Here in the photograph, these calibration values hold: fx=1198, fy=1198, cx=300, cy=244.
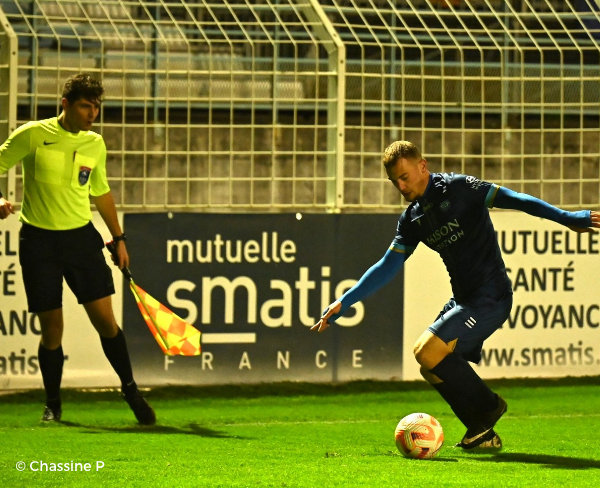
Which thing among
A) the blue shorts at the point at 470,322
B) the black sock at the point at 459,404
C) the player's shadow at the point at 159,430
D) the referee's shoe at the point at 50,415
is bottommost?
the player's shadow at the point at 159,430

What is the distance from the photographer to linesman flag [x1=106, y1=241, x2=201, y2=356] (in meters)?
6.92

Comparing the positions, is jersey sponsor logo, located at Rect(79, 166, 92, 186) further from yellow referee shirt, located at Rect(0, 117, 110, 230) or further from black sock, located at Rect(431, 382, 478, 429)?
black sock, located at Rect(431, 382, 478, 429)

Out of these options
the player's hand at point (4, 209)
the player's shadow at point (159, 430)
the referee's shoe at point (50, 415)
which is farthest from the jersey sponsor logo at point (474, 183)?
the referee's shoe at point (50, 415)

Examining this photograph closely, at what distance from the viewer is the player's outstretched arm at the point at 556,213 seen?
5.08 metres

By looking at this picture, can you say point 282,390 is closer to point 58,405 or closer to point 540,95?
point 58,405

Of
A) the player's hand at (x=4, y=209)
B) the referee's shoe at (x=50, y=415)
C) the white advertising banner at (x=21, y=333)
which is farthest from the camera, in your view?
the white advertising banner at (x=21, y=333)

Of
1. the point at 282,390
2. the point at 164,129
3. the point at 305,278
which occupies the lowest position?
the point at 282,390

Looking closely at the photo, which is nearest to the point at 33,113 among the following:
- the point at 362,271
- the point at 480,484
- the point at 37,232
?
the point at 37,232

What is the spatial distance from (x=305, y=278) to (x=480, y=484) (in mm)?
3662

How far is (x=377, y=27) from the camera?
838 cm

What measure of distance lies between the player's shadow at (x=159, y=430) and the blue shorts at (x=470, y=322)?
4.58ft

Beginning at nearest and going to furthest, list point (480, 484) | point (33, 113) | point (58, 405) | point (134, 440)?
point (480, 484), point (134, 440), point (58, 405), point (33, 113)

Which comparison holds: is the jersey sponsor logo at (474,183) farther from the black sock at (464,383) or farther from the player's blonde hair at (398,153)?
the black sock at (464,383)

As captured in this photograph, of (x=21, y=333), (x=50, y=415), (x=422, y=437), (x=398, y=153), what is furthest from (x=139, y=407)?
(x=398, y=153)
